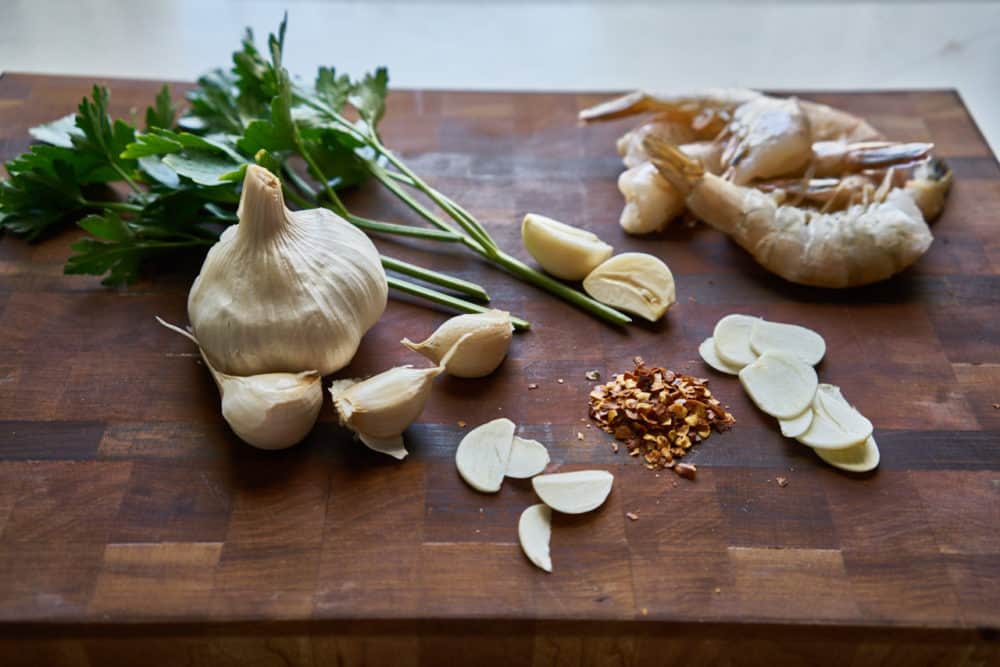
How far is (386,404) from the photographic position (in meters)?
1.23

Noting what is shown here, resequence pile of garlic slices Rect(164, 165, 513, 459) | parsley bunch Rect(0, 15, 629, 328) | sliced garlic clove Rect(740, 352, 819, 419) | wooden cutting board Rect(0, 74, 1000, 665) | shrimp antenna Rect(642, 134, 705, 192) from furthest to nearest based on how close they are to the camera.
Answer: shrimp antenna Rect(642, 134, 705, 192), parsley bunch Rect(0, 15, 629, 328), sliced garlic clove Rect(740, 352, 819, 419), pile of garlic slices Rect(164, 165, 513, 459), wooden cutting board Rect(0, 74, 1000, 665)

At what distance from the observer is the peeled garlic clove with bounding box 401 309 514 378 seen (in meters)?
1.33

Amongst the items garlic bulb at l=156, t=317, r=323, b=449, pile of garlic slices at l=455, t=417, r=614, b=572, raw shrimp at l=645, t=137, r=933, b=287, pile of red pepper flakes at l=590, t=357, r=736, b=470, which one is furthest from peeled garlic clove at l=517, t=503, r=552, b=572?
raw shrimp at l=645, t=137, r=933, b=287

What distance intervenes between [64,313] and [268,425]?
46cm

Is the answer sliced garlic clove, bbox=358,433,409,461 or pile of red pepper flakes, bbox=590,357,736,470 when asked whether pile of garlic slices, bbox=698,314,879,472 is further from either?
sliced garlic clove, bbox=358,433,409,461

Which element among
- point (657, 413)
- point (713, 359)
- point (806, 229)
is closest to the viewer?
point (657, 413)

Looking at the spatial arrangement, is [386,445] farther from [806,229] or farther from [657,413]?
[806,229]

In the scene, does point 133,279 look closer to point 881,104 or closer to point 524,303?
point 524,303

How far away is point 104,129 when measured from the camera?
149 cm

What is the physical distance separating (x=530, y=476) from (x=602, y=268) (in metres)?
0.39

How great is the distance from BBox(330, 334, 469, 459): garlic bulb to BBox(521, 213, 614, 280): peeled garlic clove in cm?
30

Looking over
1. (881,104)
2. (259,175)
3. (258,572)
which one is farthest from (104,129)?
(881,104)

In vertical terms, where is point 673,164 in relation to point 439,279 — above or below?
above

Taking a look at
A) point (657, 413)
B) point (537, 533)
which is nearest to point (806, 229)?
point (657, 413)
